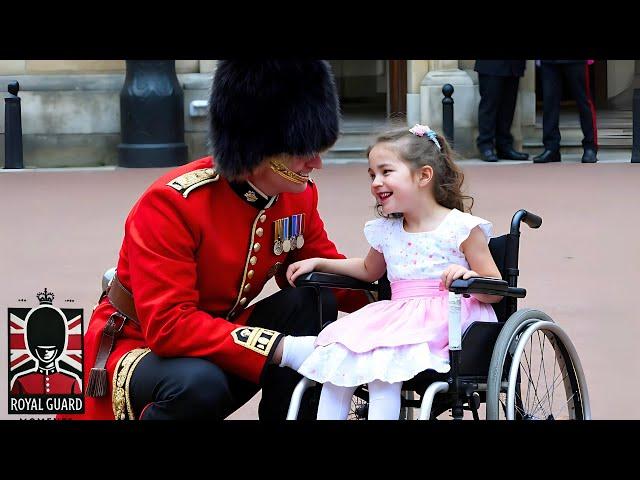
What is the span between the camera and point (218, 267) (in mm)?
4152

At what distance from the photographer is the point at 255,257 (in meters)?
4.27

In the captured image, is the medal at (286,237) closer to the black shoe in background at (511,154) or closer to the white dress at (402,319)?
the white dress at (402,319)

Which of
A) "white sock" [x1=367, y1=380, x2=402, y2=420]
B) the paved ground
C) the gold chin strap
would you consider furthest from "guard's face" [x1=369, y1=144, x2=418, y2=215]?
the paved ground

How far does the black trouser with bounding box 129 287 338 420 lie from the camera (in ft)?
12.5

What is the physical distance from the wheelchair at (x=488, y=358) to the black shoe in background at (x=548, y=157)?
8787 mm


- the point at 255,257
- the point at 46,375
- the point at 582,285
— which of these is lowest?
the point at 582,285

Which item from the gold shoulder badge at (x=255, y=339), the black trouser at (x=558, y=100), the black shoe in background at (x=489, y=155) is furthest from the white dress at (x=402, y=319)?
the black shoe in background at (x=489, y=155)

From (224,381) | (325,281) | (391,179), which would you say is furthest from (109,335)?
(391,179)

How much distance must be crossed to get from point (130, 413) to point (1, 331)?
2.65 m

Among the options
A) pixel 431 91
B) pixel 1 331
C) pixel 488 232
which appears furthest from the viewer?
pixel 431 91

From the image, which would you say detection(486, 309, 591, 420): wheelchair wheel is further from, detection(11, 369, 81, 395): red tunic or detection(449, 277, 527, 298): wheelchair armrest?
detection(11, 369, 81, 395): red tunic
